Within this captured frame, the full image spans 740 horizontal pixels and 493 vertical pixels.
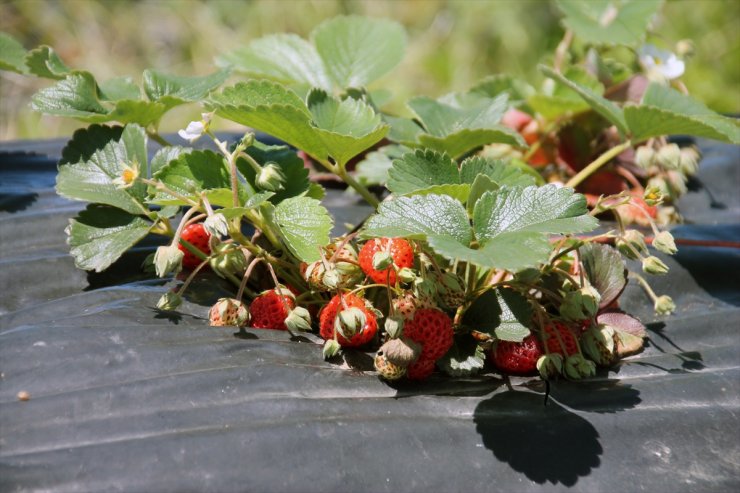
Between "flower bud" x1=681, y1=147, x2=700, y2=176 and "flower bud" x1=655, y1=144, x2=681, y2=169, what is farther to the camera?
"flower bud" x1=681, y1=147, x2=700, y2=176

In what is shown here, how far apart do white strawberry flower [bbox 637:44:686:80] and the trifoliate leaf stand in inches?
45.9

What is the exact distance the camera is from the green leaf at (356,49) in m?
1.44

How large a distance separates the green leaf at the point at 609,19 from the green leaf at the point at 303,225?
78cm

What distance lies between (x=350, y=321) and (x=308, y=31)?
321 centimetres

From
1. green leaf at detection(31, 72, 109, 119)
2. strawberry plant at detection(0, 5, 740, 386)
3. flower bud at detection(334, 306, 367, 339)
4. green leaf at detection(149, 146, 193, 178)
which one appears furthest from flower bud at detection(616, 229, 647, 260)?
green leaf at detection(31, 72, 109, 119)

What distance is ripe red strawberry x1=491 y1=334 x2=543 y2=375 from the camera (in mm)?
973

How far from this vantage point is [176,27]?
4.12 metres

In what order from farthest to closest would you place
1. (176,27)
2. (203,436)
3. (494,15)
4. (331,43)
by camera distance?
(176,27), (494,15), (331,43), (203,436)

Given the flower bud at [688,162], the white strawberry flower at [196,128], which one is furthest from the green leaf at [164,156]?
the flower bud at [688,162]

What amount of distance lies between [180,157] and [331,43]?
1.85 feet

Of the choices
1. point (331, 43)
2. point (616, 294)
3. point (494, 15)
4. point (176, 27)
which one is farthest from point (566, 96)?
point (176, 27)

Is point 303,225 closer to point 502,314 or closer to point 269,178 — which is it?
point 269,178

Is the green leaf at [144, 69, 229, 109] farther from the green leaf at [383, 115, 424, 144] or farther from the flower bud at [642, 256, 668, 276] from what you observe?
the flower bud at [642, 256, 668, 276]

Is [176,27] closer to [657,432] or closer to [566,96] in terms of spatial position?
[566,96]
